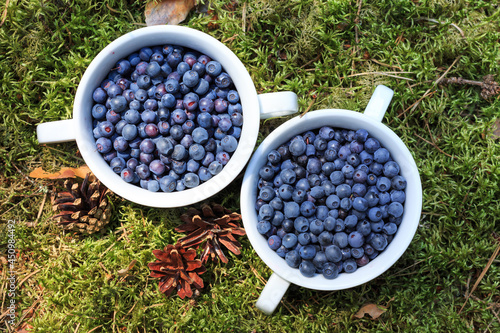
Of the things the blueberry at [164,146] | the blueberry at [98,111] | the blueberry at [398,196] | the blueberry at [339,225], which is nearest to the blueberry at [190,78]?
the blueberry at [164,146]

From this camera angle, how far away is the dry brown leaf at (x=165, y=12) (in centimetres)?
184

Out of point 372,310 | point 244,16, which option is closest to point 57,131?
point 244,16

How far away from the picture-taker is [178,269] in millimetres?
1769

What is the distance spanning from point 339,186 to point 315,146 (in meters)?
0.19

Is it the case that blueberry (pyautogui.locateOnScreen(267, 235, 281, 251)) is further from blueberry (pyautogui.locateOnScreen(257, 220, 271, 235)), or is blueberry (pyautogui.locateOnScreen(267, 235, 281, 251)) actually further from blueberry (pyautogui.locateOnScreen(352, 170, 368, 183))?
blueberry (pyautogui.locateOnScreen(352, 170, 368, 183))

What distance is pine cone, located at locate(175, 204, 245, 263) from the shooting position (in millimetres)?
1762

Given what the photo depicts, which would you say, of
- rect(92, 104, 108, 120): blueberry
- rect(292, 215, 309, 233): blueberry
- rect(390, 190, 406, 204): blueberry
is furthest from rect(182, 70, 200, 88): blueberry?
rect(390, 190, 406, 204): blueberry

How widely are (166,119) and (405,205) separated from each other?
3.27ft

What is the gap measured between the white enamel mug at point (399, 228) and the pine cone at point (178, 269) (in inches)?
14.7

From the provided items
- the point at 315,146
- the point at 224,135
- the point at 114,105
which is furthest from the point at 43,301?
the point at 315,146

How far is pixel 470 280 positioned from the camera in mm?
1901

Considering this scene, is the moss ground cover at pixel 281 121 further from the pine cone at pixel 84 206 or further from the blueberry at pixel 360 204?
the blueberry at pixel 360 204

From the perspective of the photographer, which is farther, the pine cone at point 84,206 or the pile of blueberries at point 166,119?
the pine cone at point 84,206

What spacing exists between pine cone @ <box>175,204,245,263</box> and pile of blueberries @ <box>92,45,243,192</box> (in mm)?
269
